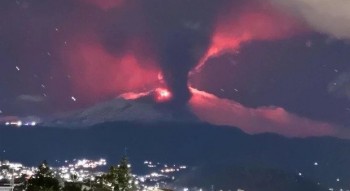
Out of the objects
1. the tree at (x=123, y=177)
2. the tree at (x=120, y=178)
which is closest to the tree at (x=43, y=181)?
the tree at (x=120, y=178)

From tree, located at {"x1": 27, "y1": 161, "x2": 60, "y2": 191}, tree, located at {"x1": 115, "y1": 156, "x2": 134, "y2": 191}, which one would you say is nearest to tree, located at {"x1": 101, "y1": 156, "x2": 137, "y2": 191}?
tree, located at {"x1": 115, "y1": 156, "x2": 134, "y2": 191}

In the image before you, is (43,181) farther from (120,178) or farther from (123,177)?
(123,177)

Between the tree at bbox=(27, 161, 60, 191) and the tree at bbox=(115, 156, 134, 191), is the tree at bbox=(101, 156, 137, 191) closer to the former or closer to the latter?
the tree at bbox=(115, 156, 134, 191)

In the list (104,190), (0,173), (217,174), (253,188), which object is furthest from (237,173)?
(104,190)

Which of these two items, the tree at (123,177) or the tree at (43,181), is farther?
the tree at (123,177)

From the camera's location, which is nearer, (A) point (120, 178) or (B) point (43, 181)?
(B) point (43, 181)

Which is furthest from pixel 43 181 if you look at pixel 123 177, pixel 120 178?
pixel 123 177

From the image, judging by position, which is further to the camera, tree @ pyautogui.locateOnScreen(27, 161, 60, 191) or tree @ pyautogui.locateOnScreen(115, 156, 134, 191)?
tree @ pyautogui.locateOnScreen(115, 156, 134, 191)

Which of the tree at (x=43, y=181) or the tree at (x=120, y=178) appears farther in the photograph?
the tree at (x=120, y=178)

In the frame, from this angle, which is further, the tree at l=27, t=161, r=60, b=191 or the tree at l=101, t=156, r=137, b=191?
the tree at l=101, t=156, r=137, b=191

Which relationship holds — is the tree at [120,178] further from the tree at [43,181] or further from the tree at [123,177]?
the tree at [43,181]

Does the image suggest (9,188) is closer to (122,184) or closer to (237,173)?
(122,184)
